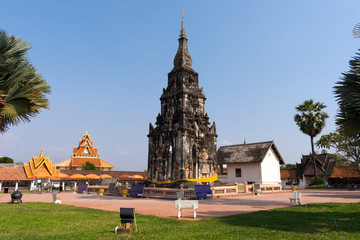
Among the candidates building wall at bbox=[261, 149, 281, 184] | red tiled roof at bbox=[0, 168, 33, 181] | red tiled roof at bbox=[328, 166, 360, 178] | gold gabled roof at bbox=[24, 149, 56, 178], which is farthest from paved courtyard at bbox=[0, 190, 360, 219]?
red tiled roof at bbox=[328, 166, 360, 178]

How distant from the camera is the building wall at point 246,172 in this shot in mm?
39219

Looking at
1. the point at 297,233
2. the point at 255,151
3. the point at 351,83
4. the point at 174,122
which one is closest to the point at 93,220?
the point at 297,233

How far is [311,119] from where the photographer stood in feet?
142

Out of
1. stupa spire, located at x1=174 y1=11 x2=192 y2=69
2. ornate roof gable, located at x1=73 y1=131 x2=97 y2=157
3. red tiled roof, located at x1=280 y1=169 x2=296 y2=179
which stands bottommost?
red tiled roof, located at x1=280 y1=169 x2=296 y2=179

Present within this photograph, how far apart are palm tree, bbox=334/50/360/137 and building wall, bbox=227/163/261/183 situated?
30317 millimetres

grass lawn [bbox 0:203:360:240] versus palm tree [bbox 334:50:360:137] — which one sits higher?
palm tree [bbox 334:50:360:137]

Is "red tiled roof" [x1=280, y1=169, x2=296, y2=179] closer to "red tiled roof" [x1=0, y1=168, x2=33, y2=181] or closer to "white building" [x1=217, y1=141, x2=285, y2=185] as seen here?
"white building" [x1=217, y1=141, x2=285, y2=185]

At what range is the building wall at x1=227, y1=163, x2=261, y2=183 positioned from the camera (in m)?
39.2

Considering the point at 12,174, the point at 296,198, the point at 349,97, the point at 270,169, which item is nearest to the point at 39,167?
the point at 12,174

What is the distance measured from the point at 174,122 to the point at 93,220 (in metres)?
17.1

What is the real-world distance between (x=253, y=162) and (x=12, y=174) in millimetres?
35397

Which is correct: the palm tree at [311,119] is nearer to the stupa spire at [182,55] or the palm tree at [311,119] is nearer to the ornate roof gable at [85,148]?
the stupa spire at [182,55]

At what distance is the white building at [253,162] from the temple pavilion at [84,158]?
1519 inches

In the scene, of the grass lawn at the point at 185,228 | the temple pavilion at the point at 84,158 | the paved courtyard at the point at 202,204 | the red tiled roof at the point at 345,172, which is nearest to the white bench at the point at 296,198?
the paved courtyard at the point at 202,204
